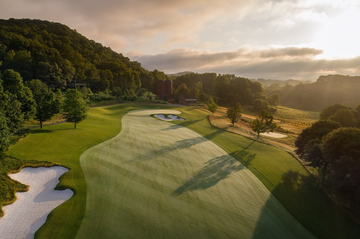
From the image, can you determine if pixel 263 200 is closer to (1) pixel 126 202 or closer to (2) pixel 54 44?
(1) pixel 126 202

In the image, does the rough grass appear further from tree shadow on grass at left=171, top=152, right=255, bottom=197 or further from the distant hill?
the distant hill

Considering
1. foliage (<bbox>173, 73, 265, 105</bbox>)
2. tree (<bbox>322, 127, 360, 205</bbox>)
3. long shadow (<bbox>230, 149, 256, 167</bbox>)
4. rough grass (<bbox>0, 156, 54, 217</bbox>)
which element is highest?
foliage (<bbox>173, 73, 265, 105</bbox>)

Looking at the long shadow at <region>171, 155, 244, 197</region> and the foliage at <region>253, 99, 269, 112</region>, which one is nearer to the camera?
the long shadow at <region>171, 155, 244, 197</region>

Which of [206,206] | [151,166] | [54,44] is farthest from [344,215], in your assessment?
[54,44]

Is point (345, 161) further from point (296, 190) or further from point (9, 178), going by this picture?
point (9, 178)

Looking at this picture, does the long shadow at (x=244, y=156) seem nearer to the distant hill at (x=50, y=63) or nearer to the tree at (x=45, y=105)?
the tree at (x=45, y=105)

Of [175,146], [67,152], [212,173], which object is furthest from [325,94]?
[67,152]

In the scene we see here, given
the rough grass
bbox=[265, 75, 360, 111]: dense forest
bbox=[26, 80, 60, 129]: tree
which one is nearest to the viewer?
the rough grass

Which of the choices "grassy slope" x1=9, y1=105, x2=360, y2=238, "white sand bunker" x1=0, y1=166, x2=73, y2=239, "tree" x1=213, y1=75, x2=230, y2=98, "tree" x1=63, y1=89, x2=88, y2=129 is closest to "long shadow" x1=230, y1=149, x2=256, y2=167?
"grassy slope" x1=9, y1=105, x2=360, y2=238

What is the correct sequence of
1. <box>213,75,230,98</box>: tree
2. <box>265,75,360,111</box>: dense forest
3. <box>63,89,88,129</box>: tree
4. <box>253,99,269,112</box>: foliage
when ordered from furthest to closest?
1. <box>265,75,360,111</box>: dense forest
2. <box>213,75,230,98</box>: tree
3. <box>253,99,269,112</box>: foliage
4. <box>63,89,88,129</box>: tree
